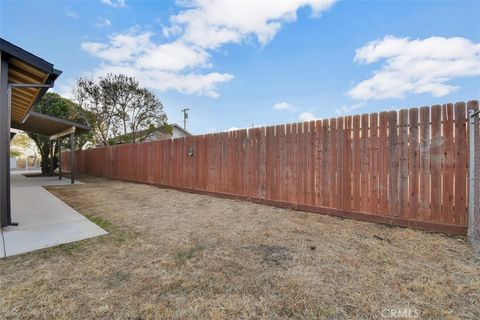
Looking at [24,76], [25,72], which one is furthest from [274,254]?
[24,76]

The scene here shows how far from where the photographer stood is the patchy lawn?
1.87m

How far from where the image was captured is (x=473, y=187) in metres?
3.05

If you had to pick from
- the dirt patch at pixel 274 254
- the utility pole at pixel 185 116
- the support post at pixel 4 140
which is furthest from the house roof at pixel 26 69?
the utility pole at pixel 185 116

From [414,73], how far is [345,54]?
6.98 feet

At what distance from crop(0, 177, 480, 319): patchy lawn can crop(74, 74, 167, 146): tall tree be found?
16.1m

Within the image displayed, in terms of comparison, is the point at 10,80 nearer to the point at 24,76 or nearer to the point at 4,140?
the point at 24,76

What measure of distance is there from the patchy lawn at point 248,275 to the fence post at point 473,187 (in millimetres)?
182

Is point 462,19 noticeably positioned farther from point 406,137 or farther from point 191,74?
point 191,74

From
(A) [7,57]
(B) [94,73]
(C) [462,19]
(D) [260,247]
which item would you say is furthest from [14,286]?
(B) [94,73]

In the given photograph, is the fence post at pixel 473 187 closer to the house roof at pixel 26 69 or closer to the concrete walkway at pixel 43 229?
the concrete walkway at pixel 43 229

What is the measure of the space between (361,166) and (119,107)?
58.6 feet

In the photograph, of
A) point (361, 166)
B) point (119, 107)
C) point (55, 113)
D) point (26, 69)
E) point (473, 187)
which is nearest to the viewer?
point (473, 187)

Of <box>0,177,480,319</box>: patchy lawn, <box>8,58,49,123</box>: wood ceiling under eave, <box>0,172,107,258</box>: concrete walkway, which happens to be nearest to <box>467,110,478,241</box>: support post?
<box>0,177,480,319</box>: patchy lawn

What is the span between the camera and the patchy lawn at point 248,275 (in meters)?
1.87
